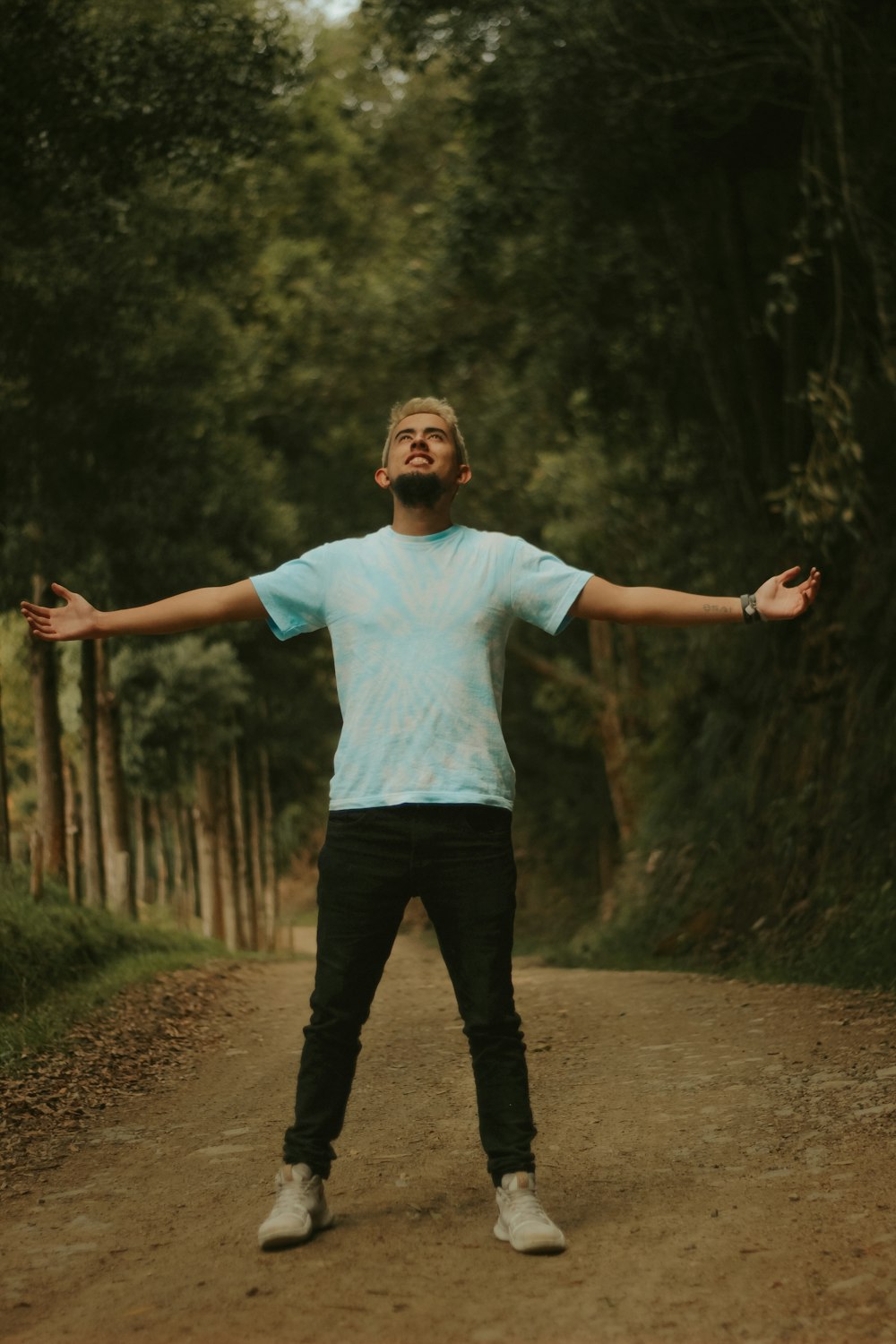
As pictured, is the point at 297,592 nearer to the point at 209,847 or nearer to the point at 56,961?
the point at 56,961

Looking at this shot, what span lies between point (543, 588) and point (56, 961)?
9574 mm

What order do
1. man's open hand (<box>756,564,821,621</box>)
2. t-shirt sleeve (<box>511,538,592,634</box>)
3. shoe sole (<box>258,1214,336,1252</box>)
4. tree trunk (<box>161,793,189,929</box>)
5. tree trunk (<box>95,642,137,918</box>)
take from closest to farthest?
shoe sole (<box>258,1214,336,1252</box>)
man's open hand (<box>756,564,821,621</box>)
t-shirt sleeve (<box>511,538,592,634</box>)
tree trunk (<box>95,642,137,918</box>)
tree trunk (<box>161,793,189,929</box>)

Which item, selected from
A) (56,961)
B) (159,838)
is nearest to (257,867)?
(159,838)

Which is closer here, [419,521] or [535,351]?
[419,521]

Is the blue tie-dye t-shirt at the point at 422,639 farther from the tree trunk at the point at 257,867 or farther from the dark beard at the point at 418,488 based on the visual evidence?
the tree trunk at the point at 257,867

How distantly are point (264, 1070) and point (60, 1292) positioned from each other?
4506 millimetres

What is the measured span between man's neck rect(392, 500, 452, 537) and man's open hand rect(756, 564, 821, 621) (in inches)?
40.8

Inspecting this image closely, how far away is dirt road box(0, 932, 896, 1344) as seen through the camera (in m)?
3.85

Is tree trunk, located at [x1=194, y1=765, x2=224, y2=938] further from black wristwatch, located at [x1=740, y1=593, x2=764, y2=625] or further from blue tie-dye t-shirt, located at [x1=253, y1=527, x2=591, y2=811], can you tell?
black wristwatch, located at [x1=740, y1=593, x2=764, y2=625]

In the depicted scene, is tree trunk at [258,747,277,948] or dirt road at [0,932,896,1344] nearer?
dirt road at [0,932,896,1344]

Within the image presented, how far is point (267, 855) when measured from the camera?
37.9 meters

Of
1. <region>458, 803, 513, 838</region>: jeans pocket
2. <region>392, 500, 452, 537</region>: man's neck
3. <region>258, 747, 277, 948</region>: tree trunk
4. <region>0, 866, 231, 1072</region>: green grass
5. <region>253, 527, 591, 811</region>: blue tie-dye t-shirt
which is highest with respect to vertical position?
<region>392, 500, 452, 537</region>: man's neck

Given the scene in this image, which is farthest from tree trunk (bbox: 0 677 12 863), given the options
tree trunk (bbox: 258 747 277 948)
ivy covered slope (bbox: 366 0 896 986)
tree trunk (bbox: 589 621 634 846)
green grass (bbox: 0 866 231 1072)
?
tree trunk (bbox: 258 747 277 948)

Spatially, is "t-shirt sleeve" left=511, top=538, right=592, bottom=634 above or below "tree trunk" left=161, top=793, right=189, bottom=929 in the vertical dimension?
above
